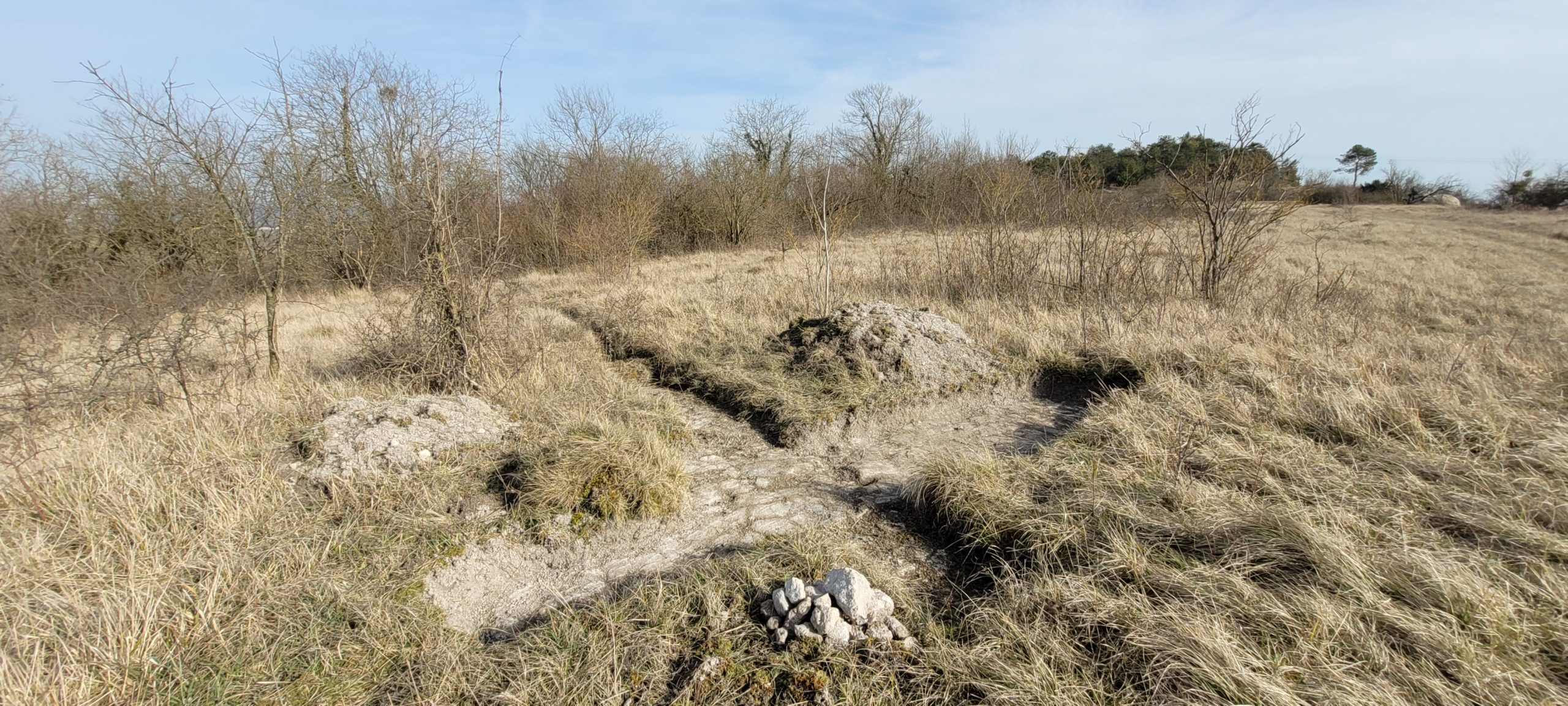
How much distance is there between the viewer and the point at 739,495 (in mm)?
3732

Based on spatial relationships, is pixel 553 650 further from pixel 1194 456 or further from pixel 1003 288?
pixel 1003 288

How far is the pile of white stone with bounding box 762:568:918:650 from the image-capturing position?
229cm

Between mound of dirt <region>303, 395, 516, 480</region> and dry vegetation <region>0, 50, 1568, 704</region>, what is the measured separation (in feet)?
0.49

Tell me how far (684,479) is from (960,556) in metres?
1.55

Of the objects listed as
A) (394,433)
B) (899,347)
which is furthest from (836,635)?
(899,347)

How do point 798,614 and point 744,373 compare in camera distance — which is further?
point 744,373

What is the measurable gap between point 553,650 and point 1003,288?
738 cm

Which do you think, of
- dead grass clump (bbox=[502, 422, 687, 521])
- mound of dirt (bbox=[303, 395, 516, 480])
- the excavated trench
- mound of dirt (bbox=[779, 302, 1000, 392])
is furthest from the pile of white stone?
mound of dirt (bbox=[779, 302, 1000, 392])

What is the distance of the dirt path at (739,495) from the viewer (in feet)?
9.34

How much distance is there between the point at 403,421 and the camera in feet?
12.8

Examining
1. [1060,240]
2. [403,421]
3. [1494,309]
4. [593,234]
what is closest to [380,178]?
[593,234]

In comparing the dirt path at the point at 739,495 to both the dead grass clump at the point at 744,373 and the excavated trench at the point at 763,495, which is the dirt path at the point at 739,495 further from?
the dead grass clump at the point at 744,373

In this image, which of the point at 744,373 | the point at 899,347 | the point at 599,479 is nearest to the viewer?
the point at 599,479

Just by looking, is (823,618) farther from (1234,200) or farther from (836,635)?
(1234,200)
